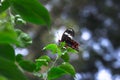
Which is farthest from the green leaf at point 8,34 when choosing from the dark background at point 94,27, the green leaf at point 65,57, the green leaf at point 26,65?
the dark background at point 94,27

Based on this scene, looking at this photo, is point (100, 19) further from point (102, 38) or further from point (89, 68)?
point (89, 68)

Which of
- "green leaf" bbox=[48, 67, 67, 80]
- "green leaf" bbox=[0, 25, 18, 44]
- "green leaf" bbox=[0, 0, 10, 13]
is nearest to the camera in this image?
"green leaf" bbox=[0, 25, 18, 44]

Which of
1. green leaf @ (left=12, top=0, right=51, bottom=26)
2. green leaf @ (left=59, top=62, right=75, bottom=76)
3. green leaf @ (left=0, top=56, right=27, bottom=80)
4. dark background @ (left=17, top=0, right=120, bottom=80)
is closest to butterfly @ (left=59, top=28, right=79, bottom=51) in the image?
green leaf @ (left=59, top=62, right=75, bottom=76)

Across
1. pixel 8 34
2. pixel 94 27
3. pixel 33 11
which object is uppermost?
pixel 94 27

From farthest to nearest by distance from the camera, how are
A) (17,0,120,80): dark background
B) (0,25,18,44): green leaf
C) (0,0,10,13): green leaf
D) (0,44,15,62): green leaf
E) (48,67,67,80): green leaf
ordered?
(17,0,120,80): dark background < (48,67,67,80): green leaf < (0,0,10,13): green leaf < (0,44,15,62): green leaf < (0,25,18,44): green leaf

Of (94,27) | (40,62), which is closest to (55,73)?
(40,62)

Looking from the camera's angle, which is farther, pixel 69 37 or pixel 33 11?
pixel 69 37

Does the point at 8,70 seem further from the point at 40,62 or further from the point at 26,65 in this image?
the point at 40,62

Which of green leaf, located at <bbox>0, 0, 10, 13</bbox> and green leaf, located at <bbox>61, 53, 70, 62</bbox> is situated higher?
green leaf, located at <bbox>61, 53, 70, 62</bbox>

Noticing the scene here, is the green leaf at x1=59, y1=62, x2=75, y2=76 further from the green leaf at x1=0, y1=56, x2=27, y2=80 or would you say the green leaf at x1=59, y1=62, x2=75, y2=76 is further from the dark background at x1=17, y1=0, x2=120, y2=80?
the dark background at x1=17, y1=0, x2=120, y2=80
